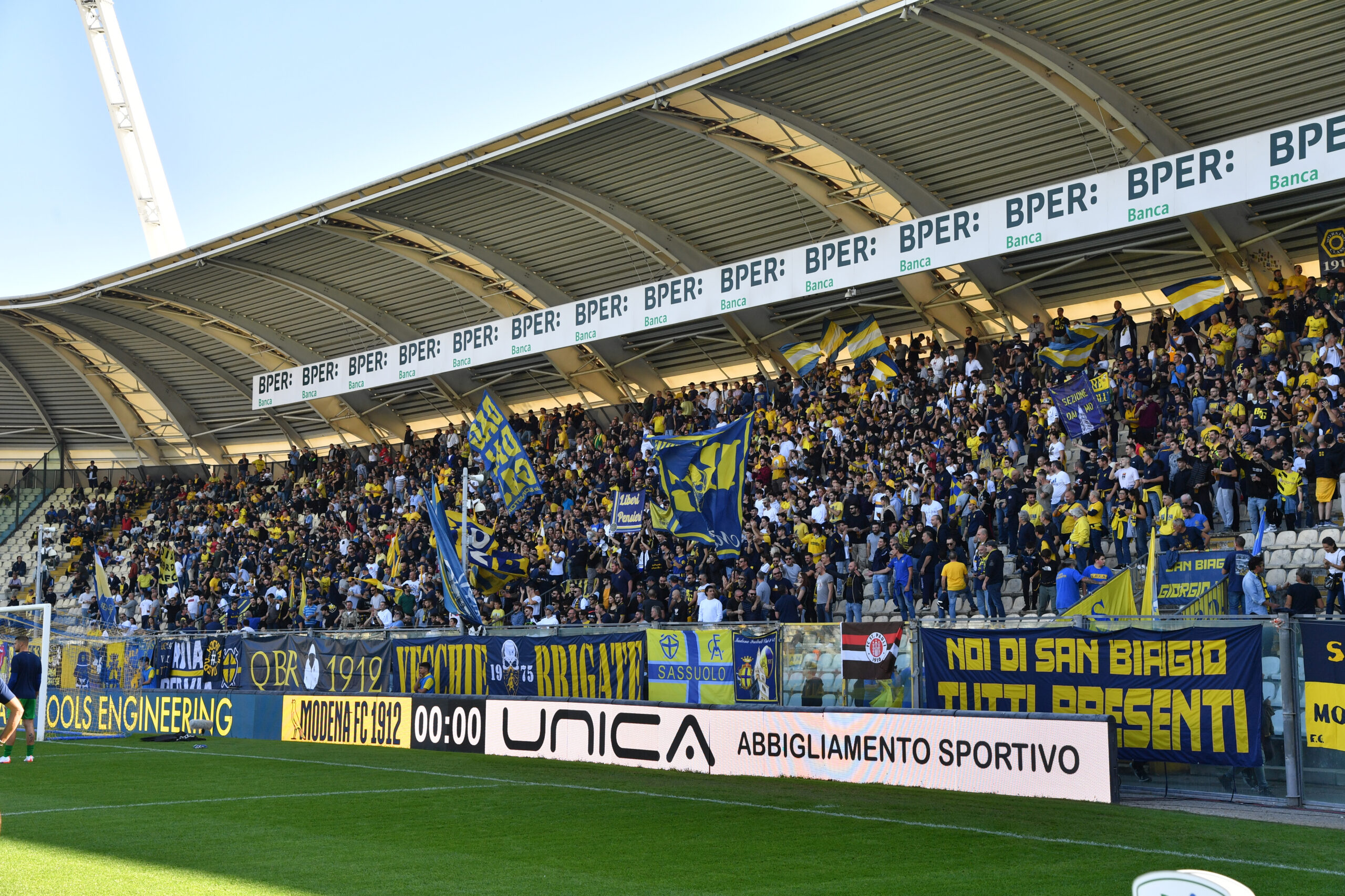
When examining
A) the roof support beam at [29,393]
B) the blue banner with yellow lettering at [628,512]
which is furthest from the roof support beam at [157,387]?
the blue banner with yellow lettering at [628,512]

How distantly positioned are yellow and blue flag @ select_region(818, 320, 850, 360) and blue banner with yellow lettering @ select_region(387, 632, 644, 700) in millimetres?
13226

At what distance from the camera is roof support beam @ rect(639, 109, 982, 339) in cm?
2648

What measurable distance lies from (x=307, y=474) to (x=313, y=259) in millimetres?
11438

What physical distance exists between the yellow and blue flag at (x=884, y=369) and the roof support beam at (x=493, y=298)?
34.0 ft

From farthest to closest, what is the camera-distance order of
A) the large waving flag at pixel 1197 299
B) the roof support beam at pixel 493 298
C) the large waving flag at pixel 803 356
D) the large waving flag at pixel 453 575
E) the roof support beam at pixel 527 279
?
the roof support beam at pixel 493 298, the roof support beam at pixel 527 279, the large waving flag at pixel 803 356, the large waving flag at pixel 1197 299, the large waving flag at pixel 453 575

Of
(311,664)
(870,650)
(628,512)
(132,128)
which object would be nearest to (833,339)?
(628,512)

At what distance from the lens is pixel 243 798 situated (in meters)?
13.8

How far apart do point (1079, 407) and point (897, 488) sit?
11.8ft

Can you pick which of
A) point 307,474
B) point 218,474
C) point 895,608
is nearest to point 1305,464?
point 895,608

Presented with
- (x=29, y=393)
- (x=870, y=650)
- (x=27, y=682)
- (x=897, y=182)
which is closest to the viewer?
(x=870, y=650)

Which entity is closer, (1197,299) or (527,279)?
(1197,299)

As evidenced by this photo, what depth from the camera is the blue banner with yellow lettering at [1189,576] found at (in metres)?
17.6

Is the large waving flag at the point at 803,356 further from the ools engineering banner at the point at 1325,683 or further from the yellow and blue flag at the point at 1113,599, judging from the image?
the ools engineering banner at the point at 1325,683

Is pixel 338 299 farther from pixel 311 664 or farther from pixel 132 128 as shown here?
pixel 132 128
